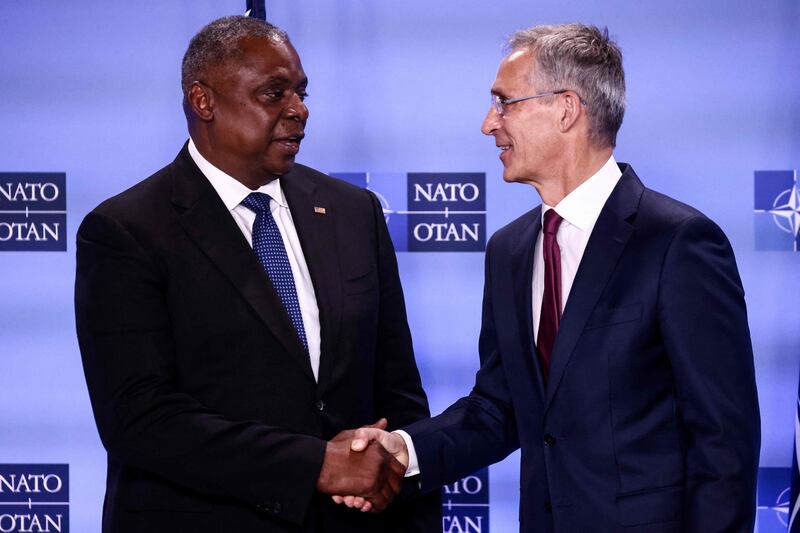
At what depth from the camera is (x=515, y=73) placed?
2.28 meters

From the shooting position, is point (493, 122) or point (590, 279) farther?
point (493, 122)

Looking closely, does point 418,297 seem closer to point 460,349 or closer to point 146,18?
point 460,349

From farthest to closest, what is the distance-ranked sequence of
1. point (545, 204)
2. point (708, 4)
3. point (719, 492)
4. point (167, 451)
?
point (708, 4) → point (545, 204) → point (167, 451) → point (719, 492)

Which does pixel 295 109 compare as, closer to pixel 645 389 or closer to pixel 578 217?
pixel 578 217

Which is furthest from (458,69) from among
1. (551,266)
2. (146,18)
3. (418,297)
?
(551,266)

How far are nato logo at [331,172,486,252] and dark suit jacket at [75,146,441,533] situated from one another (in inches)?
40.7

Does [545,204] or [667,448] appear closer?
[667,448]

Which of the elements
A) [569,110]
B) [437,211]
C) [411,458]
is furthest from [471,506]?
[569,110]

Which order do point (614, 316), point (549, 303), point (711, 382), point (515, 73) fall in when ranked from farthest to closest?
point (515, 73) → point (549, 303) → point (614, 316) → point (711, 382)

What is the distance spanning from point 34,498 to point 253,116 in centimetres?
186

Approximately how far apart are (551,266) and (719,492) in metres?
0.57

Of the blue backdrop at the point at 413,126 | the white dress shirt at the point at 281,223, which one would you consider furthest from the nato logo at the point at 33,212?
the white dress shirt at the point at 281,223

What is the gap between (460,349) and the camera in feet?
11.2

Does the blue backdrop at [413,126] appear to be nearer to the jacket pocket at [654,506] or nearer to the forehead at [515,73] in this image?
the forehead at [515,73]
